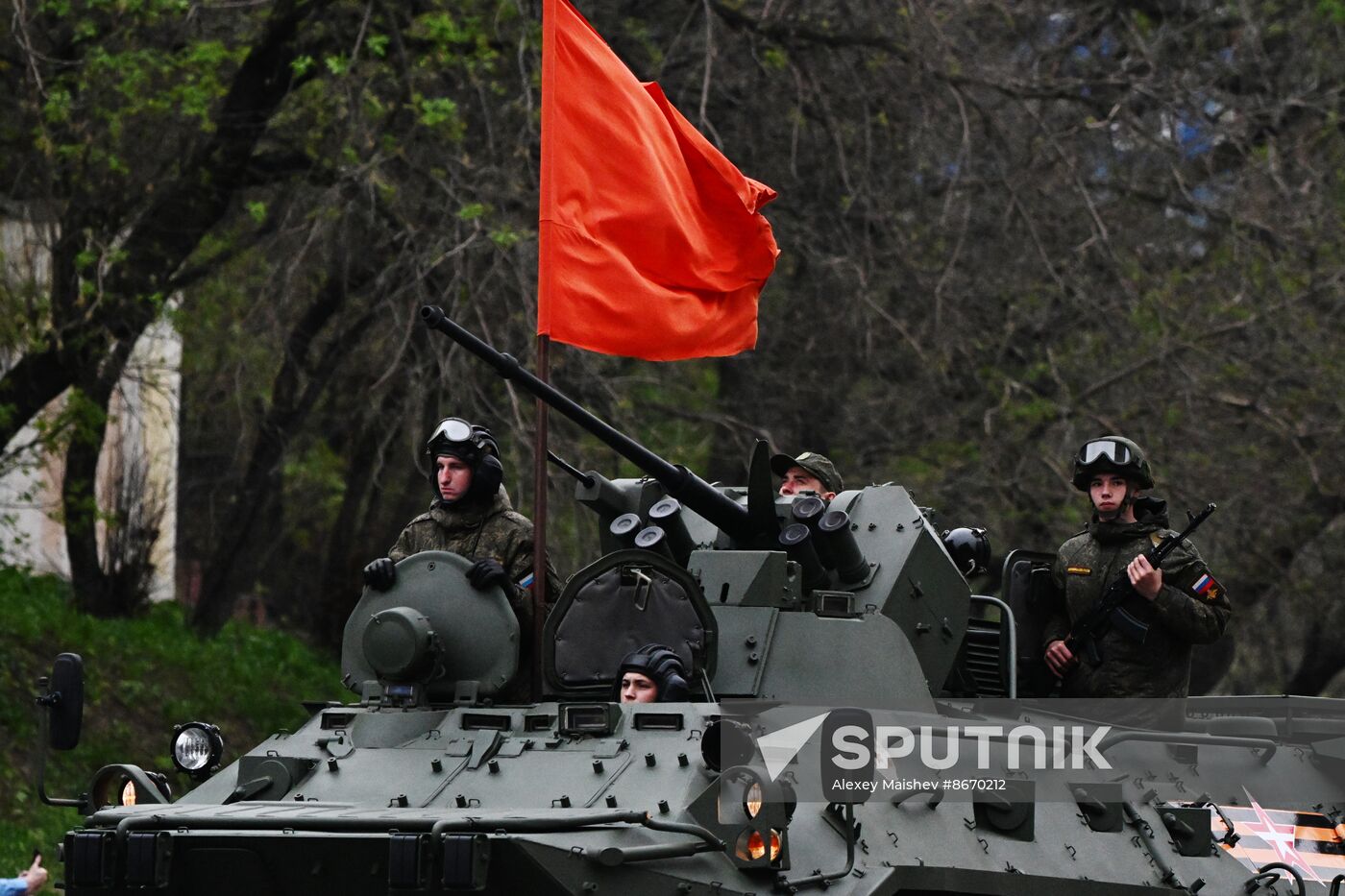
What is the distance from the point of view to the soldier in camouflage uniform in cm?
945

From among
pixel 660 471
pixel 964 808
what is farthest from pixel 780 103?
pixel 964 808

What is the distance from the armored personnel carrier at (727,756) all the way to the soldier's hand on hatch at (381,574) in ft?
0.20

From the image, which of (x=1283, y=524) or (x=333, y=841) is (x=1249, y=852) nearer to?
(x=333, y=841)

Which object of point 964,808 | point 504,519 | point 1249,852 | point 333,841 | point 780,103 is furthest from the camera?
point 780,103

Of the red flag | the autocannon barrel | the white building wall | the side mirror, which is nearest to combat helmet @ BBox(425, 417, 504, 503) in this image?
the autocannon barrel

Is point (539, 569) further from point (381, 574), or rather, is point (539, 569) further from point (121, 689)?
point (121, 689)

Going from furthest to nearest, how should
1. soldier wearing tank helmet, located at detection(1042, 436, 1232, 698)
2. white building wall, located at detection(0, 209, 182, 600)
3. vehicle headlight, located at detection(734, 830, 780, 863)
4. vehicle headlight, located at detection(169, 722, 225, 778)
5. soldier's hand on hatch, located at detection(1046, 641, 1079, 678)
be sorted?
1. white building wall, located at detection(0, 209, 182, 600)
2. soldier's hand on hatch, located at detection(1046, 641, 1079, 678)
3. soldier wearing tank helmet, located at detection(1042, 436, 1232, 698)
4. vehicle headlight, located at detection(169, 722, 225, 778)
5. vehicle headlight, located at detection(734, 830, 780, 863)

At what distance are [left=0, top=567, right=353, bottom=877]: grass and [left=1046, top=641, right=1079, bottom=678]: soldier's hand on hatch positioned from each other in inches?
271

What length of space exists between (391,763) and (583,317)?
2.75 meters

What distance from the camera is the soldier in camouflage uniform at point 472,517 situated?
9.45m

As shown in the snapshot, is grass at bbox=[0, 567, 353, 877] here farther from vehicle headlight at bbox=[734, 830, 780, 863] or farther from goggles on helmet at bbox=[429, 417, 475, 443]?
vehicle headlight at bbox=[734, 830, 780, 863]

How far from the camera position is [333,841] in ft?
23.8

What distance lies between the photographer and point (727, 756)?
7.45 meters

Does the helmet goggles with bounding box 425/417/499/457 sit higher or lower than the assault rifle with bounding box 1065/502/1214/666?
higher
